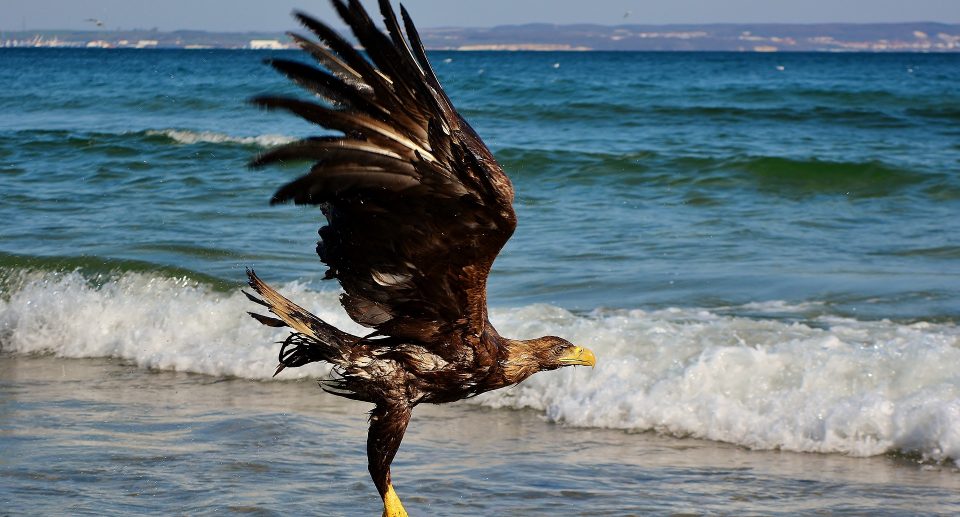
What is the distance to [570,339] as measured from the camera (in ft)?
28.2

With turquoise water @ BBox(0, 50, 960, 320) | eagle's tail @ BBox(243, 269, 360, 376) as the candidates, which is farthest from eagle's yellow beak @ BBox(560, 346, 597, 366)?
turquoise water @ BBox(0, 50, 960, 320)

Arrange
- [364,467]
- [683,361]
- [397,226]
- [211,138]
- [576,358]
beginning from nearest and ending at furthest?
[397,226]
[576,358]
[364,467]
[683,361]
[211,138]

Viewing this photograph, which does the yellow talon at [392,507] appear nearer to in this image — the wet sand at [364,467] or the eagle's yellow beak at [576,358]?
the wet sand at [364,467]

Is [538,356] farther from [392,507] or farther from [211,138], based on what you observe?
[211,138]

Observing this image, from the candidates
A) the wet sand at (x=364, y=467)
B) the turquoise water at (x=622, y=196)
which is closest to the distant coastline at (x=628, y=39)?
the turquoise water at (x=622, y=196)

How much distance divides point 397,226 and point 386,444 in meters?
A: 0.94

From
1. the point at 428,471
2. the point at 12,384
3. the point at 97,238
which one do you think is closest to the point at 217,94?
the point at 97,238

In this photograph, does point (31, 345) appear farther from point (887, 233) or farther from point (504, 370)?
point (887, 233)

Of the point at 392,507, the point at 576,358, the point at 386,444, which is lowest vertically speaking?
the point at 392,507

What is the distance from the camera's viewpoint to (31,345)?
374 inches

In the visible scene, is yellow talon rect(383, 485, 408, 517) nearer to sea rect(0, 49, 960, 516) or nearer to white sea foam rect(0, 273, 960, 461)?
sea rect(0, 49, 960, 516)

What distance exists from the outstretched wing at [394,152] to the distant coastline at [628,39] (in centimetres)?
9352

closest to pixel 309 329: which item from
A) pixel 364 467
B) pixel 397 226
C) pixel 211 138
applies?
pixel 397 226

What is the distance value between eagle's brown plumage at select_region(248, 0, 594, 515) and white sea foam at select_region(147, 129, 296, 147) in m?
15.8
